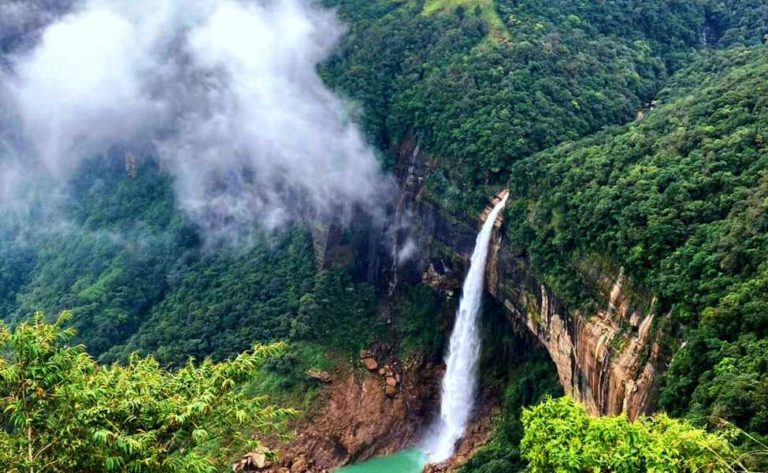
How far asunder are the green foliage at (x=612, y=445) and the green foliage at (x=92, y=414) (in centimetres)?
583

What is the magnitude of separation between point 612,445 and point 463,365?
27.2m

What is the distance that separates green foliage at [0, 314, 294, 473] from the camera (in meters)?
Answer: 12.1

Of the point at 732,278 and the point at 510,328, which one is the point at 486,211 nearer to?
the point at 510,328

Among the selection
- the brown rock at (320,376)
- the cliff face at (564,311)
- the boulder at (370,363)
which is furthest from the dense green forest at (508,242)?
the boulder at (370,363)

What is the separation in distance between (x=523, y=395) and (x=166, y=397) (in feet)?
86.6

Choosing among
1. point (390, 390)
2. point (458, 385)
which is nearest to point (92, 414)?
point (458, 385)

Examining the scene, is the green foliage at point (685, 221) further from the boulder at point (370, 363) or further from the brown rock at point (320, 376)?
the brown rock at point (320, 376)

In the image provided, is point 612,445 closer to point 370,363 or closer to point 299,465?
point 299,465

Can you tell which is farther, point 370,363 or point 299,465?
point 370,363

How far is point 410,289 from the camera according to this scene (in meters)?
47.9

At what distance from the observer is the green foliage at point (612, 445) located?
13.8m

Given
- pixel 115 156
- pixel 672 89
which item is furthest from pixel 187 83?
pixel 672 89

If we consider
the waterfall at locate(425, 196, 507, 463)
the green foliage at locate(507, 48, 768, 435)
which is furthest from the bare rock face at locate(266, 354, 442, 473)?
the green foliage at locate(507, 48, 768, 435)

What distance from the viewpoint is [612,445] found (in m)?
14.6
